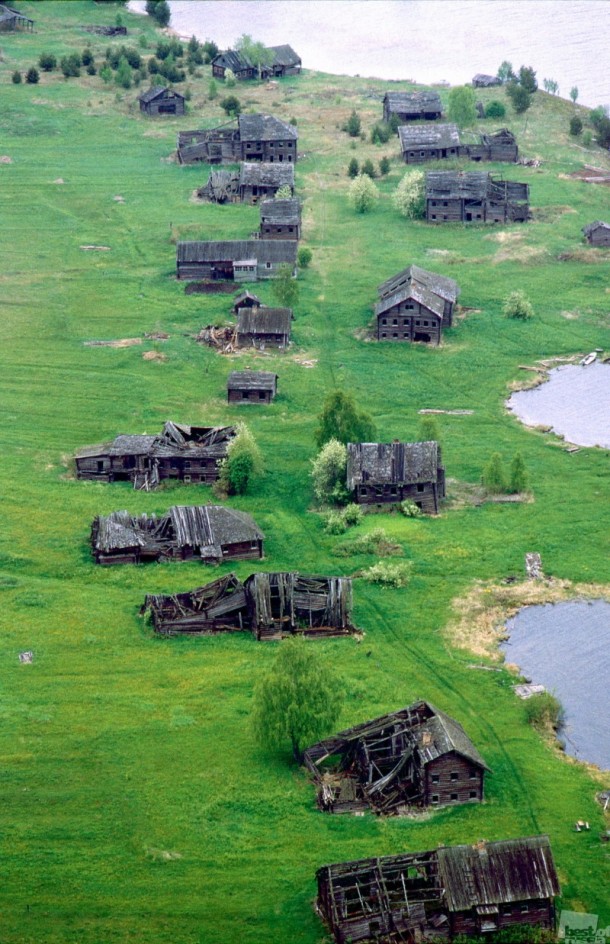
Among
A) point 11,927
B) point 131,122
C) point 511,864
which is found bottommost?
point 11,927

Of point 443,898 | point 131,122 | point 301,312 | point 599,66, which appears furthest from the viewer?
point 599,66

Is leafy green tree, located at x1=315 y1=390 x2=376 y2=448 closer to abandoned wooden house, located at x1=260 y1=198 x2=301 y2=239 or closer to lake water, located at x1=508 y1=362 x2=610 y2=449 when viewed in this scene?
lake water, located at x1=508 y1=362 x2=610 y2=449

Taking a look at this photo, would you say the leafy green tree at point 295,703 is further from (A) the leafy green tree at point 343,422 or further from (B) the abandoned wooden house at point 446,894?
(A) the leafy green tree at point 343,422

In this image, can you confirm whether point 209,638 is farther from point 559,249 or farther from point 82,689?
point 559,249

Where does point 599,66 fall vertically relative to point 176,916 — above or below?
above

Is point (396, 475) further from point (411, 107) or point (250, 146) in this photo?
point (411, 107)

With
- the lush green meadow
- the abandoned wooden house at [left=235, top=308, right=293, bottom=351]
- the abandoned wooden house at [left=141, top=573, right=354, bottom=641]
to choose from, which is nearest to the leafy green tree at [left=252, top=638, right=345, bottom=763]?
the lush green meadow

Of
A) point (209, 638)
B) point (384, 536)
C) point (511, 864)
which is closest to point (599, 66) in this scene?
point (384, 536)
